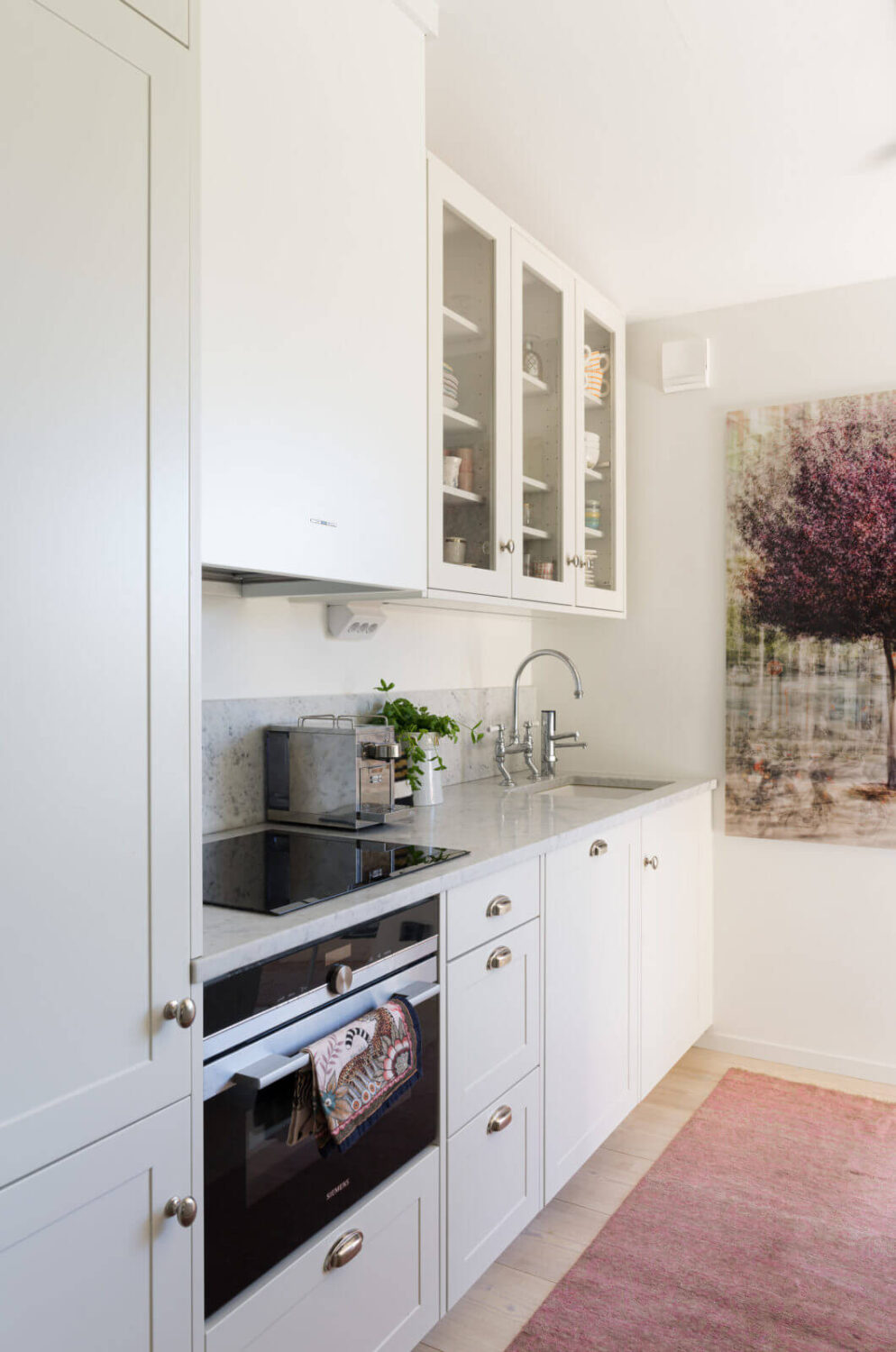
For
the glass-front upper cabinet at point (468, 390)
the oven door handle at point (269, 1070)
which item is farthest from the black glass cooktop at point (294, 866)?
the glass-front upper cabinet at point (468, 390)

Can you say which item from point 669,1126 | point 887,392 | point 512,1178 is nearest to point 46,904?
point 512,1178

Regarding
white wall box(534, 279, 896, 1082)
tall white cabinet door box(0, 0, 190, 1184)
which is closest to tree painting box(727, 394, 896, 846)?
white wall box(534, 279, 896, 1082)

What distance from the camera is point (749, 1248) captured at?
2.07 meters

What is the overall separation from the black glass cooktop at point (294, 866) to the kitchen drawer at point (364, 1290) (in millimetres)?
481

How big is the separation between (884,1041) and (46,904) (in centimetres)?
276

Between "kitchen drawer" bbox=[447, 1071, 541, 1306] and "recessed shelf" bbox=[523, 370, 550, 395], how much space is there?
1678 millimetres

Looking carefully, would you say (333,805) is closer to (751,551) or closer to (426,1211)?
(426,1211)

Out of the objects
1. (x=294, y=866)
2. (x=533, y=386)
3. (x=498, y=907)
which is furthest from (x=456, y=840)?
(x=533, y=386)

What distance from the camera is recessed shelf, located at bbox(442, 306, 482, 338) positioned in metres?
2.11

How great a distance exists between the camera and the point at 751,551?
3080 millimetres

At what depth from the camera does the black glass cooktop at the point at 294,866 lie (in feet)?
4.79

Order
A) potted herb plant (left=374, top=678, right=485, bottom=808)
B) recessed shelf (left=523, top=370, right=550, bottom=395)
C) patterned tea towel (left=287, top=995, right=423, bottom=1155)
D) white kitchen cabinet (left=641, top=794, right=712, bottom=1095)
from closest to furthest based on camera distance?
patterned tea towel (left=287, top=995, right=423, bottom=1155) → potted herb plant (left=374, top=678, right=485, bottom=808) → recessed shelf (left=523, top=370, right=550, bottom=395) → white kitchen cabinet (left=641, top=794, right=712, bottom=1095)

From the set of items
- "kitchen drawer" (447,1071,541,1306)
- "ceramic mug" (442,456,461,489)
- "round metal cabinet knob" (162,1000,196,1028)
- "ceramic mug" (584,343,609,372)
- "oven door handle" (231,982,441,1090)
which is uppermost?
"ceramic mug" (584,343,609,372)

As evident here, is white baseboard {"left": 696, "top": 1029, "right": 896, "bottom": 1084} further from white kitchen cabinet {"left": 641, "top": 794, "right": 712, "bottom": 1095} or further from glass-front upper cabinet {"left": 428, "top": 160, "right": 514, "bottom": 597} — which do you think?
glass-front upper cabinet {"left": 428, "top": 160, "right": 514, "bottom": 597}
